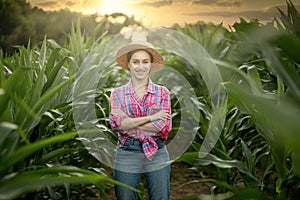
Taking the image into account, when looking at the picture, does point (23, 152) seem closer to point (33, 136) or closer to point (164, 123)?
point (33, 136)

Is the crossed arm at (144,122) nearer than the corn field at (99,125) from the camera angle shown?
No

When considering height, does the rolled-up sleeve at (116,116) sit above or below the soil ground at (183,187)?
above

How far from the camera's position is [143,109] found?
1.73 meters

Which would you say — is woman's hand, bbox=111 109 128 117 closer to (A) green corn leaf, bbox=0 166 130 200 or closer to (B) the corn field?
(B) the corn field

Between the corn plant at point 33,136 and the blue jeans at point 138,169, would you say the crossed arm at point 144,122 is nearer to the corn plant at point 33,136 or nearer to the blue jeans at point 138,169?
the blue jeans at point 138,169

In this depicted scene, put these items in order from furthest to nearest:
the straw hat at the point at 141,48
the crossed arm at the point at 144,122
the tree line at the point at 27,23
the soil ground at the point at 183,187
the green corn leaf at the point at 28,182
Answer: the tree line at the point at 27,23
the soil ground at the point at 183,187
the straw hat at the point at 141,48
the crossed arm at the point at 144,122
the green corn leaf at the point at 28,182

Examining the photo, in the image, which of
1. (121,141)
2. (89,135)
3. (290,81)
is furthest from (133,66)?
(290,81)

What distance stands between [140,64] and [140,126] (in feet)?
0.70

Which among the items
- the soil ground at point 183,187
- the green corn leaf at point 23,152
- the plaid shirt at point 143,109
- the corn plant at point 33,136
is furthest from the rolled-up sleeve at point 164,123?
the soil ground at point 183,187

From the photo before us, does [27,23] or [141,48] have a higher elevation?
[27,23]

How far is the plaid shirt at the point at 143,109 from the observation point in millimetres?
1707

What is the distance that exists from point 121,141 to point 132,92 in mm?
174

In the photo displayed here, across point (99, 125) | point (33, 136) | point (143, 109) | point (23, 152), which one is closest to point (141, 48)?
point (143, 109)

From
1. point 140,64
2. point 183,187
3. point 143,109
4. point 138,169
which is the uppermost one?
point 140,64
